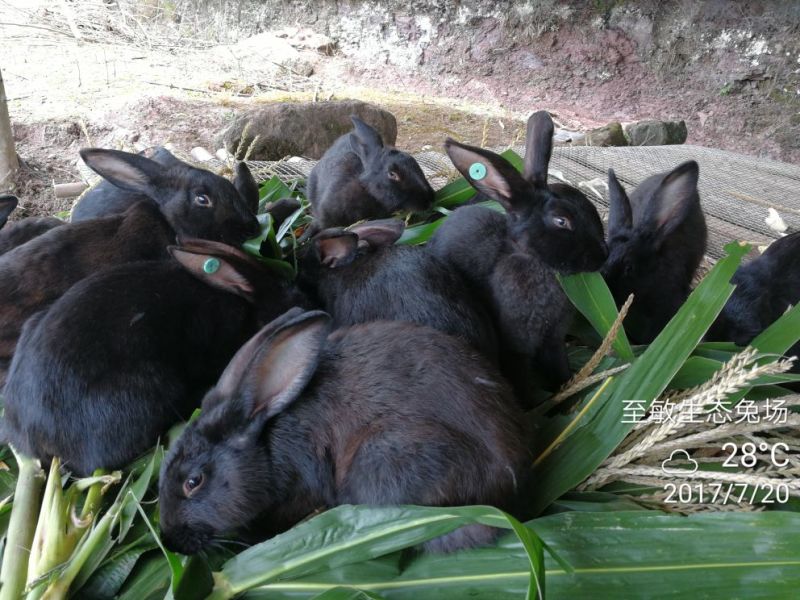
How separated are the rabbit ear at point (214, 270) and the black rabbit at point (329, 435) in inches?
18.4

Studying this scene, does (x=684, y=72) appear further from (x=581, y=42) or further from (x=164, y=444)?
(x=164, y=444)

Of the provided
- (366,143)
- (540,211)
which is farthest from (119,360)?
(366,143)

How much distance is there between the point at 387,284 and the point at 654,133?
7.99m

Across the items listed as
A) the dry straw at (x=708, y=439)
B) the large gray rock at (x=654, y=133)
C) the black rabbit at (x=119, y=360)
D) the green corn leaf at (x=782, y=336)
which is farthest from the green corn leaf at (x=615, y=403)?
the large gray rock at (x=654, y=133)

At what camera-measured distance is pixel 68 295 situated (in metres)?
1.70

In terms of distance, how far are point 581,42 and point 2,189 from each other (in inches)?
409

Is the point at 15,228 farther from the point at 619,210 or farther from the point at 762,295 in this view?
the point at 762,295

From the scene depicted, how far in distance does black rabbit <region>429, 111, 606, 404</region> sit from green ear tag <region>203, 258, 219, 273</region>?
72cm

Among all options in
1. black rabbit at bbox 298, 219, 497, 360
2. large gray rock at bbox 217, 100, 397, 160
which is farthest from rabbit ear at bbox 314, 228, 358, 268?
large gray rock at bbox 217, 100, 397, 160

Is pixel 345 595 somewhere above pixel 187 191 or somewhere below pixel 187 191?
below

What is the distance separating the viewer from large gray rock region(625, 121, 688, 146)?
8703mm

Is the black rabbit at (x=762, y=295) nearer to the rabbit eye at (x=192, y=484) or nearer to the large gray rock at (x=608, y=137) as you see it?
the rabbit eye at (x=192, y=484)

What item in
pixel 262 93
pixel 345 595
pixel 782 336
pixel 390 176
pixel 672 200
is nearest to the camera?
pixel 345 595

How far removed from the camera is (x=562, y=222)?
2049mm
